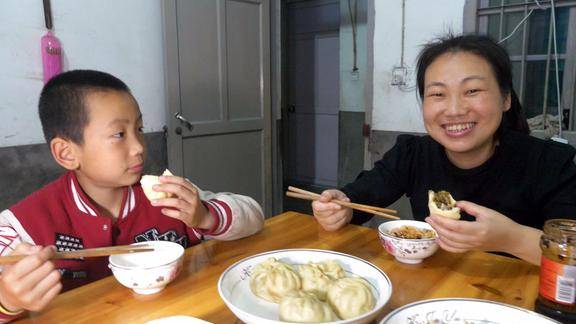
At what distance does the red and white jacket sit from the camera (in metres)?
1.18

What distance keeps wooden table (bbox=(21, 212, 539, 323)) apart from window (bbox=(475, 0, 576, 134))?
2272mm

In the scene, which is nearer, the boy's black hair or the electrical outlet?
the boy's black hair

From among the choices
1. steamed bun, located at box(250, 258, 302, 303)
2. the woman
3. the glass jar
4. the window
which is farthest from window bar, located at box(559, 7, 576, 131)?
steamed bun, located at box(250, 258, 302, 303)

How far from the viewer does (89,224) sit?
1250 millimetres

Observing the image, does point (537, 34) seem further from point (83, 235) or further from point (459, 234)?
point (83, 235)

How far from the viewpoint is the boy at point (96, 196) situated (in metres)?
1.20

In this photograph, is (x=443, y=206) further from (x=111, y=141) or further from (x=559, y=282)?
(x=111, y=141)

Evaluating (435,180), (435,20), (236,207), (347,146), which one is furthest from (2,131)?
(347,146)

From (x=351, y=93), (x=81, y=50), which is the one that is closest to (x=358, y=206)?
(x=81, y=50)

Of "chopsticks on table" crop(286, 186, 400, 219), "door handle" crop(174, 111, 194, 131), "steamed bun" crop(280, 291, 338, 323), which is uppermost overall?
"door handle" crop(174, 111, 194, 131)

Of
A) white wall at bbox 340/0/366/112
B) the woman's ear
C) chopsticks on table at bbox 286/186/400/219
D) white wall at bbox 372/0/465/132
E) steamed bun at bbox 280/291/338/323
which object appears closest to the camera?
steamed bun at bbox 280/291/338/323

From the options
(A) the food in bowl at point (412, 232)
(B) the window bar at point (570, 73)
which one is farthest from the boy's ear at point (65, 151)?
(B) the window bar at point (570, 73)

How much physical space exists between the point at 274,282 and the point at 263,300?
51 mm

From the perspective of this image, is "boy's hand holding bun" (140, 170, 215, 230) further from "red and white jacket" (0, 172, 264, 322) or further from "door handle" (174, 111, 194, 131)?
"door handle" (174, 111, 194, 131)
